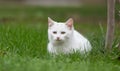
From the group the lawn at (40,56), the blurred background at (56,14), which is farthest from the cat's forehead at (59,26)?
the blurred background at (56,14)

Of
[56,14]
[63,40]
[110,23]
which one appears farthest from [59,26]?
[56,14]

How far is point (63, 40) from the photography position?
8.33 meters

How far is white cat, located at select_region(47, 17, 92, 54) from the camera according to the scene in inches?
326

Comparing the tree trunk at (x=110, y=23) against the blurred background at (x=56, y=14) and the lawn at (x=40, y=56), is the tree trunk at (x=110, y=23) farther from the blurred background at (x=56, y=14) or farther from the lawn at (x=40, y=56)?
the blurred background at (x=56, y=14)

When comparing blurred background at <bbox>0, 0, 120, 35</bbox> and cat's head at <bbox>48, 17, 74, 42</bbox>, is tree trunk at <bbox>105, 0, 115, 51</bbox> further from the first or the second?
blurred background at <bbox>0, 0, 120, 35</bbox>

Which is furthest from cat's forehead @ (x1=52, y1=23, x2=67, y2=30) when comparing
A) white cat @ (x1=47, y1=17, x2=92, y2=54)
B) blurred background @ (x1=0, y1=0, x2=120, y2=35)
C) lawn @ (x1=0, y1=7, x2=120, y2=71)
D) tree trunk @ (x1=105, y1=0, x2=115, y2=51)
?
blurred background @ (x1=0, y1=0, x2=120, y2=35)

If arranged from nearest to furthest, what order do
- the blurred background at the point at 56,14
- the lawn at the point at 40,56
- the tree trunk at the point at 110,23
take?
the lawn at the point at 40,56 < the tree trunk at the point at 110,23 < the blurred background at the point at 56,14

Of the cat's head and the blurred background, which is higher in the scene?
the blurred background

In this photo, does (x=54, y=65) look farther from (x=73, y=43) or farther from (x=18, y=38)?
(x=18, y=38)

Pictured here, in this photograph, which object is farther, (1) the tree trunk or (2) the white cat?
(1) the tree trunk

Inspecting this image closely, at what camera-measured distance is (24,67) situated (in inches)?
273

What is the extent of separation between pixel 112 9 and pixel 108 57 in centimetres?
77

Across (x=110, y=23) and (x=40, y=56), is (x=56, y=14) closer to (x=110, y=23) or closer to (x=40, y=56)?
(x=110, y=23)

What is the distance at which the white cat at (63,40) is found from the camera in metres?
8.29
